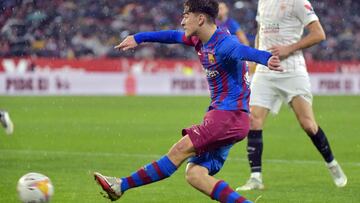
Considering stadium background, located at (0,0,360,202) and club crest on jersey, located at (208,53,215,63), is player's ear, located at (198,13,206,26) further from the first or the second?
stadium background, located at (0,0,360,202)

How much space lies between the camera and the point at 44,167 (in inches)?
415

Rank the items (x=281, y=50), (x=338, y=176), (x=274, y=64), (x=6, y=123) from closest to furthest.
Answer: (x=274, y=64) → (x=281, y=50) → (x=338, y=176) → (x=6, y=123)

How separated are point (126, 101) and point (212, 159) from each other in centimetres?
1782

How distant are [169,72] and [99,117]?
9548 millimetres

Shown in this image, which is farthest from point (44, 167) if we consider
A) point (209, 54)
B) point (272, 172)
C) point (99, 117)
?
point (99, 117)

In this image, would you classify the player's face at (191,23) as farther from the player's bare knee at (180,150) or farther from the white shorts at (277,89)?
the white shorts at (277,89)

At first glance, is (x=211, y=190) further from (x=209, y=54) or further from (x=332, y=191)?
(x=332, y=191)

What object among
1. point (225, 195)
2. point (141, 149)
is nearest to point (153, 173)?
point (225, 195)

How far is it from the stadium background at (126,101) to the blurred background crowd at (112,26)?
4 centimetres

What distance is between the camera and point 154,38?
7.30 metres

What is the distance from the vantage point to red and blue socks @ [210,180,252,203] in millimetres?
6391

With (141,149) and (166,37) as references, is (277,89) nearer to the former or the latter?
(166,37)

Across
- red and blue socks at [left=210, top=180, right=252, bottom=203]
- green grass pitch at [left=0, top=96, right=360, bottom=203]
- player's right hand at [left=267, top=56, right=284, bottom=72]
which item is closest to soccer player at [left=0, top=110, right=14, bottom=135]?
green grass pitch at [left=0, top=96, right=360, bottom=203]

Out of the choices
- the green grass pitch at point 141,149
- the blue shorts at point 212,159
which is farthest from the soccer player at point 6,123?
the blue shorts at point 212,159
